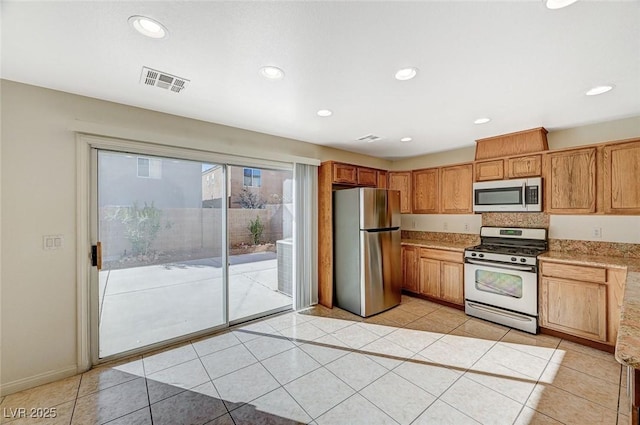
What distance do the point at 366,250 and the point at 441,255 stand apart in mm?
1320

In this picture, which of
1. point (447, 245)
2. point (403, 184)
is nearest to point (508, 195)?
point (447, 245)

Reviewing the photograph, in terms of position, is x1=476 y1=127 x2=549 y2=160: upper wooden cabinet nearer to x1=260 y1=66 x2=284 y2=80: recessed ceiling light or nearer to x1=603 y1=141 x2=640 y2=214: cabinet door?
x1=603 y1=141 x2=640 y2=214: cabinet door

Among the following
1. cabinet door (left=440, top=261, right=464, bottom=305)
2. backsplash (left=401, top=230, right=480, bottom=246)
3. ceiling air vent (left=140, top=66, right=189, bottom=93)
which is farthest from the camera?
backsplash (left=401, top=230, right=480, bottom=246)

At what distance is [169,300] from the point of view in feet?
10.0

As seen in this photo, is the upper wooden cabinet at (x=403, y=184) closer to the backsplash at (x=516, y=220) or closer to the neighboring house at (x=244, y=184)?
the backsplash at (x=516, y=220)

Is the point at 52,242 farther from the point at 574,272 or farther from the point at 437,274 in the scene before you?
the point at 574,272

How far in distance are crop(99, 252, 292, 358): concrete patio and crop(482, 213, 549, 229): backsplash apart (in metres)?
3.58

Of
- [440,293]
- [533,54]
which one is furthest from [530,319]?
[533,54]

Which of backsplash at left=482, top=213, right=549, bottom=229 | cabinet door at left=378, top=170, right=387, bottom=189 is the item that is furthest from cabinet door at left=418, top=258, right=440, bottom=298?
cabinet door at left=378, top=170, right=387, bottom=189

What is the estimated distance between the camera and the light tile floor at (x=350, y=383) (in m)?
1.92

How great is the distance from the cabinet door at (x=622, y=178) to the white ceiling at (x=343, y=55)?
1.36ft

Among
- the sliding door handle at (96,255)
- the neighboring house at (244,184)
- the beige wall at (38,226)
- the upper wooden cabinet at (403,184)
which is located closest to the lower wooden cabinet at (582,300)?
the upper wooden cabinet at (403,184)

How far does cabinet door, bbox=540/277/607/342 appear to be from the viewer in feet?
8.96

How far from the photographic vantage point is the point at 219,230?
336 cm
